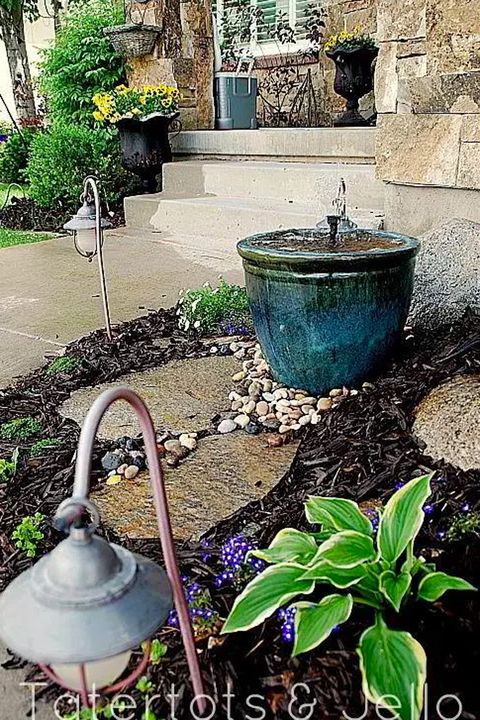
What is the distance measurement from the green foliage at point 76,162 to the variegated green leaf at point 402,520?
5.39 m


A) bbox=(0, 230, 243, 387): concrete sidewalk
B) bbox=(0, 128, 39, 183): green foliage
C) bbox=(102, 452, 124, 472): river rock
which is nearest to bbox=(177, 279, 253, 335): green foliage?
bbox=(0, 230, 243, 387): concrete sidewalk

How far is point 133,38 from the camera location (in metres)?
6.39

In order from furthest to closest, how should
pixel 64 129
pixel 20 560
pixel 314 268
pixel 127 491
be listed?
pixel 64 129
pixel 314 268
pixel 127 491
pixel 20 560

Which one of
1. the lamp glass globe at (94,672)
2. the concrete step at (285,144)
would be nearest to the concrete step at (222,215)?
the concrete step at (285,144)

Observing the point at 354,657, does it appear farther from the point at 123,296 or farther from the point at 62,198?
the point at 62,198

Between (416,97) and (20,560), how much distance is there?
269cm

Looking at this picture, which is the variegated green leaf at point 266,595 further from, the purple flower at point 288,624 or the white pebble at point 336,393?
the white pebble at point 336,393

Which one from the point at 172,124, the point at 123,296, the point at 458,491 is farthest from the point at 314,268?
the point at 172,124

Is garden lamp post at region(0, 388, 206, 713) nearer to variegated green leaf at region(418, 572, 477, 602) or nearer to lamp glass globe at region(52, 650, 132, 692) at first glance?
lamp glass globe at region(52, 650, 132, 692)

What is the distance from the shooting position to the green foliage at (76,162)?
641 centimetres

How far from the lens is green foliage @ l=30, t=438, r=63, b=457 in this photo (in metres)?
2.29

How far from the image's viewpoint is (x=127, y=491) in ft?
6.82

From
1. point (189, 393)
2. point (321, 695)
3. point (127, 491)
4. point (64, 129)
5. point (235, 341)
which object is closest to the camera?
point (321, 695)

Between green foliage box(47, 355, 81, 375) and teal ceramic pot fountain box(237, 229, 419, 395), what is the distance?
A: 80 cm
